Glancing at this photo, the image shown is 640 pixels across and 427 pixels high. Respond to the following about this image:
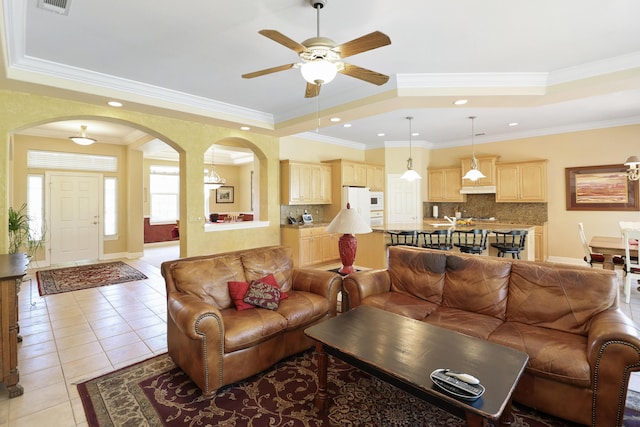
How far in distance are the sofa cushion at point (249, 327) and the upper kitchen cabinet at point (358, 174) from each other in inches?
185

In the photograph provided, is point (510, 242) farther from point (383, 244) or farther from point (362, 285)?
point (362, 285)

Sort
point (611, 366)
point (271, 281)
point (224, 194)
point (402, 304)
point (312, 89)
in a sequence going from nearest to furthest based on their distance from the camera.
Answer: point (611, 366) < point (312, 89) < point (402, 304) < point (271, 281) < point (224, 194)

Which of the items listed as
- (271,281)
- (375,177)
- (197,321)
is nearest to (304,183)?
(375,177)

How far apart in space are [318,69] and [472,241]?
3.97 meters

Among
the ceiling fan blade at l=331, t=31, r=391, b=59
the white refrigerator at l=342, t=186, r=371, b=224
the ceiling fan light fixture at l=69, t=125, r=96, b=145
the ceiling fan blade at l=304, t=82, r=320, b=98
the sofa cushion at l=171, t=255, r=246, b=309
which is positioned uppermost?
the ceiling fan light fixture at l=69, t=125, r=96, b=145

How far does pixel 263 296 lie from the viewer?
276 cm

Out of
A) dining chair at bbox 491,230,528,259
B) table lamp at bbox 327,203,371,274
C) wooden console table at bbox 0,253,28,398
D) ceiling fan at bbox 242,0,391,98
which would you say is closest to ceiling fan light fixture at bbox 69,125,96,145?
wooden console table at bbox 0,253,28,398

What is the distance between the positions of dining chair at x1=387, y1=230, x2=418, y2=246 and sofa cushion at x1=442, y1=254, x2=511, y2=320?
1.81 meters

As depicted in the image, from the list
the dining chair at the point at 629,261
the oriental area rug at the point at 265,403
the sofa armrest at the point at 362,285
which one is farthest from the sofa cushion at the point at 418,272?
the dining chair at the point at 629,261

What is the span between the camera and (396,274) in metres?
3.33

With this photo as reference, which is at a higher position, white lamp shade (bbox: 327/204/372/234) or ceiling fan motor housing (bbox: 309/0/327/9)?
ceiling fan motor housing (bbox: 309/0/327/9)

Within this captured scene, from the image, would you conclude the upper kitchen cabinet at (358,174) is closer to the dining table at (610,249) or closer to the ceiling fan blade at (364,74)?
the dining table at (610,249)

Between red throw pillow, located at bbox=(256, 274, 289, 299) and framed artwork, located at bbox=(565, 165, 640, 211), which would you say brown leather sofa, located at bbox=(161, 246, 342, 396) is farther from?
framed artwork, located at bbox=(565, 165, 640, 211)

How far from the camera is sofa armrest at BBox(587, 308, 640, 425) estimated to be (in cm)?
176
